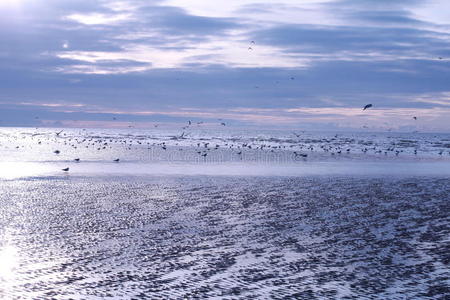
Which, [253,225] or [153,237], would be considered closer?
[153,237]

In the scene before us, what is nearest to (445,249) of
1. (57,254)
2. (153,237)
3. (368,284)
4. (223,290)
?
(368,284)

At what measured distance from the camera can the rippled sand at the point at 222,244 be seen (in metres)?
11.0

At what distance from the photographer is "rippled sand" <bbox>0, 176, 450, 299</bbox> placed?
11.0 meters

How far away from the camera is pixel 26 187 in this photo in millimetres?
27359

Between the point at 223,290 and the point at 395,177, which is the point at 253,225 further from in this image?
the point at 395,177

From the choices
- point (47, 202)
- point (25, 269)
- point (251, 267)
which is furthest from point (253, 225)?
point (47, 202)

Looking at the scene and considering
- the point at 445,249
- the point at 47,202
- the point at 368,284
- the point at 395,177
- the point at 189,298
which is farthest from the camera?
the point at 395,177

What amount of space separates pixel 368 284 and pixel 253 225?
686 cm

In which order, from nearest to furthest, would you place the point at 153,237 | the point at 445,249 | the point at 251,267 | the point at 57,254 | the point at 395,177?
the point at 251,267 < the point at 57,254 < the point at 445,249 < the point at 153,237 < the point at 395,177

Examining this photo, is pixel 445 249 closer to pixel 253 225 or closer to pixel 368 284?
pixel 368 284

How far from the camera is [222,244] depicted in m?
14.9

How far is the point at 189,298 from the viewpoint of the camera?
10266mm

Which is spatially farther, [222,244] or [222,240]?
[222,240]

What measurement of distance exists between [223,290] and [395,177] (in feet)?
89.1
